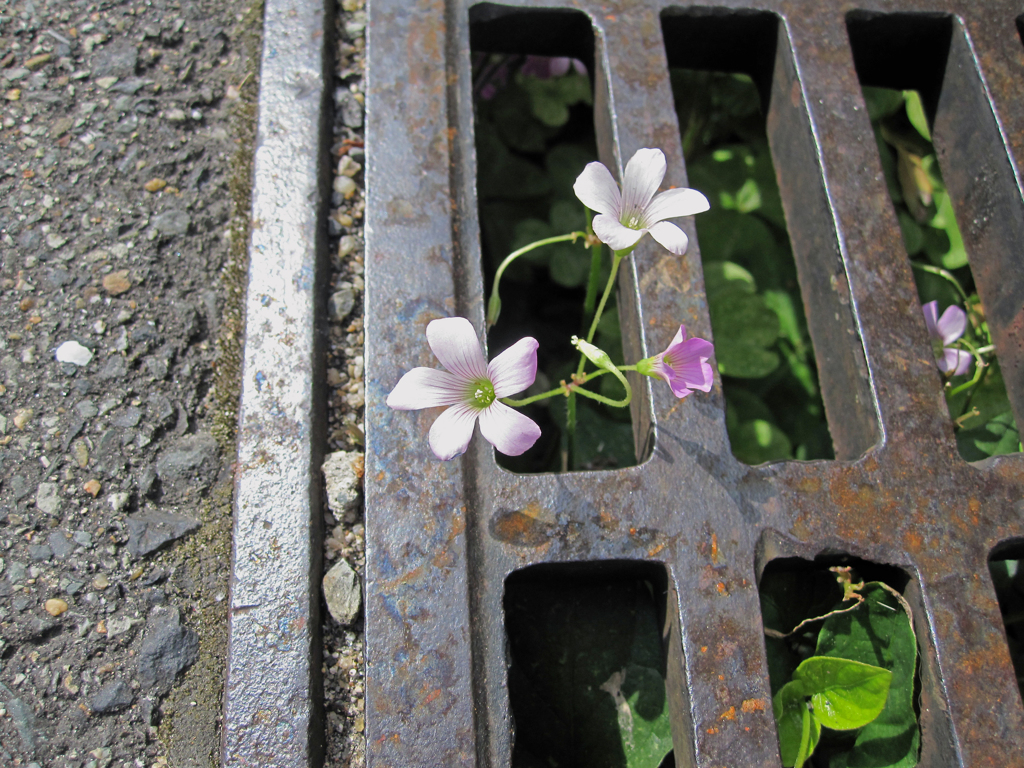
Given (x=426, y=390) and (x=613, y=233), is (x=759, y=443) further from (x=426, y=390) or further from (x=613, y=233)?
(x=426, y=390)

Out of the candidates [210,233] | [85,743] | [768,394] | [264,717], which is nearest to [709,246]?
[768,394]

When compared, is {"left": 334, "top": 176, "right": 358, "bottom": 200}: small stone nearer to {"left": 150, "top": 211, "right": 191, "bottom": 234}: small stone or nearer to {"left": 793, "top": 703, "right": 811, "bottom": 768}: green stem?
{"left": 150, "top": 211, "right": 191, "bottom": 234}: small stone

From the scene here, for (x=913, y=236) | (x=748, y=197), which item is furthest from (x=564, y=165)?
(x=913, y=236)

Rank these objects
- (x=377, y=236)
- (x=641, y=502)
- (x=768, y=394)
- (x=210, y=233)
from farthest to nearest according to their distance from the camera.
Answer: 1. (x=768, y=394)
2. (x=210, y=233)
3. (x=377, y=236)
4. (x=641, y=502)

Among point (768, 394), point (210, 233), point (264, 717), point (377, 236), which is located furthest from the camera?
point (768, 394)

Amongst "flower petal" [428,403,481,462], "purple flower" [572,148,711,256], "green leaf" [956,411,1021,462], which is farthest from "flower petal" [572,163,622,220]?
"green leaf" [956,411,1021,462]

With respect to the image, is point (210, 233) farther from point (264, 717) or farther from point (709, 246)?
point (709, 246)
